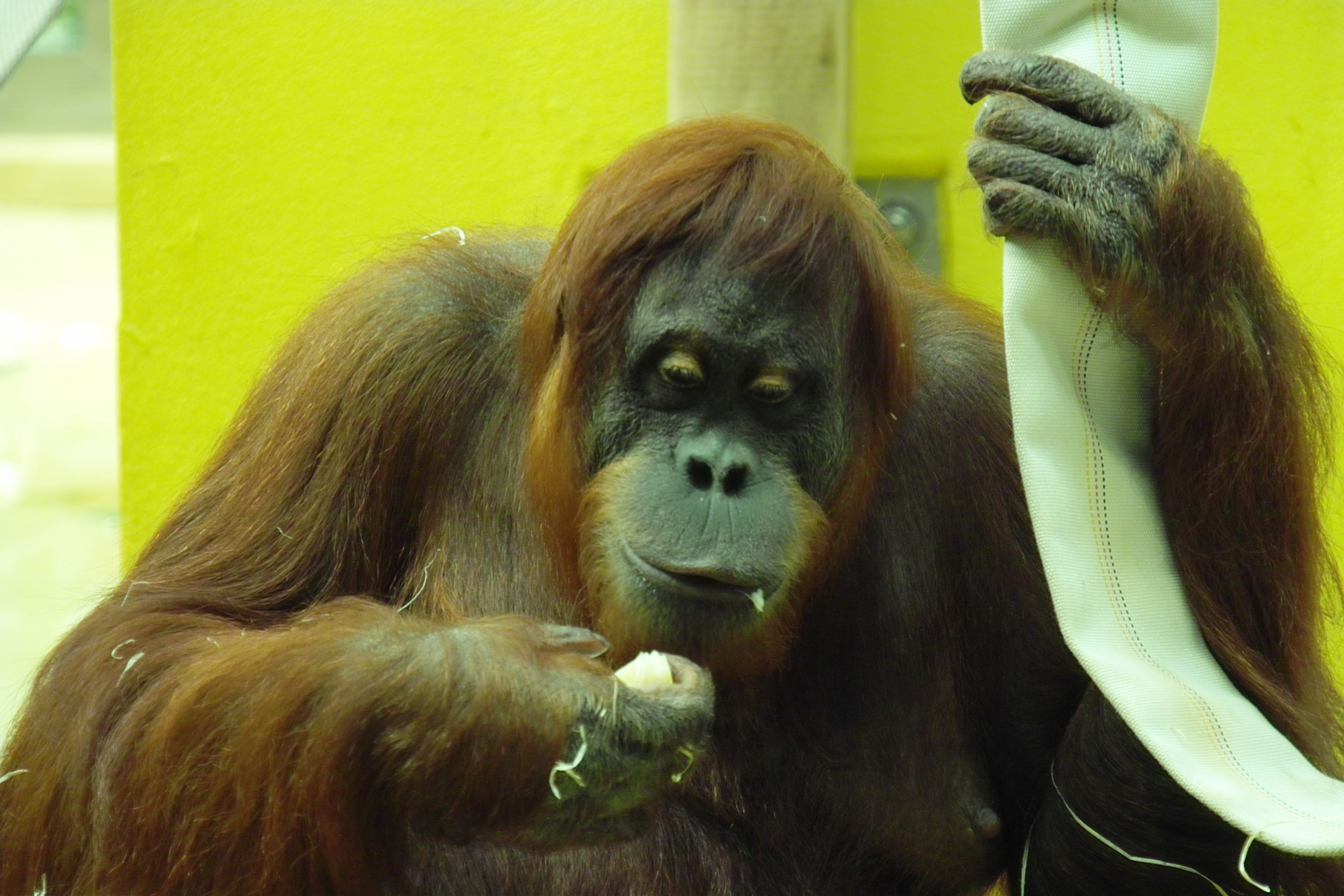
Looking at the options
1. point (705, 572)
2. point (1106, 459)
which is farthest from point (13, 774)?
point (1106, 459)

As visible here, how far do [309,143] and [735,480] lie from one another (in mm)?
2108

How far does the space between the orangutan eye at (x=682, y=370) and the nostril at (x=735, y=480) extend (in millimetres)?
171

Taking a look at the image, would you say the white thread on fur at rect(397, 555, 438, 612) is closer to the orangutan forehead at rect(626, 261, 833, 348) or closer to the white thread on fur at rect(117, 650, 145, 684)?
the white thread on fur at rect(117, 650, 145, 684)

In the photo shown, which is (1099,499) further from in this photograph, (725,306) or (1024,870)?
(1024,870)

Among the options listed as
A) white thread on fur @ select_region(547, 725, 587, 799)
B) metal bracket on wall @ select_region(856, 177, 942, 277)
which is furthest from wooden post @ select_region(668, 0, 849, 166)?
white thread on fur @ select_region(547, 725, 587, 799)

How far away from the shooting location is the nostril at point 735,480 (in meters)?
2.33

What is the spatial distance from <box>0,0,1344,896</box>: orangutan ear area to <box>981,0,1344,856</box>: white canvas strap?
0.07 m

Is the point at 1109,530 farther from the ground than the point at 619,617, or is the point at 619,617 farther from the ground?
the point at 1109,530

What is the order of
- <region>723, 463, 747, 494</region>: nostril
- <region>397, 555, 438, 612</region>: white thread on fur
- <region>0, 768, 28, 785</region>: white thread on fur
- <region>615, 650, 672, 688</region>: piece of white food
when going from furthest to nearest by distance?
<region>397, 555, 438, 612</region>: white thread on fur < <region>0, 768, 28, 785</region>: white thread on fur < <region>723, 463, 747, 494</region>: nostril < <region>615, 650, 672, 688</region>: piece of white food

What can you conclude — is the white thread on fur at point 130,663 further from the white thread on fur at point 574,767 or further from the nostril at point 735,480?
the nostril at point 735,480

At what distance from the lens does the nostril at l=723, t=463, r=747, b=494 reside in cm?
233

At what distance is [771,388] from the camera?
2.42 metres

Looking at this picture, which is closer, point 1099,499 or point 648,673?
point 648,673

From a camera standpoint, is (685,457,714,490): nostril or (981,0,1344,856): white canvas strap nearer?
→ (981,0,1344,856): white canvas strap
